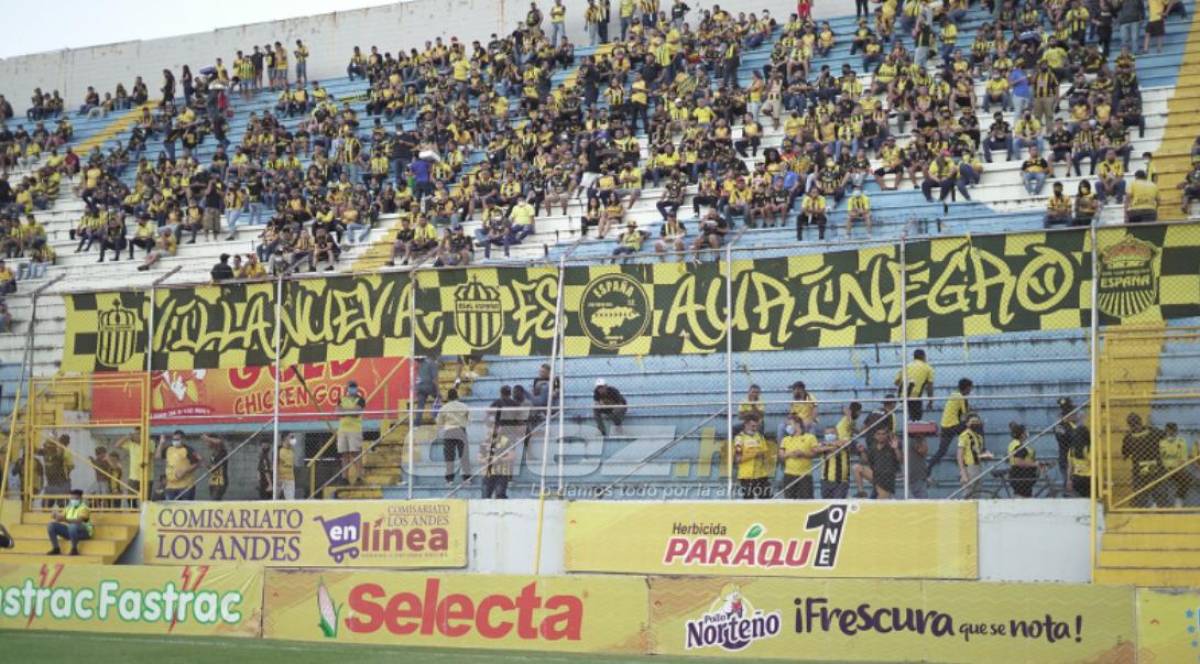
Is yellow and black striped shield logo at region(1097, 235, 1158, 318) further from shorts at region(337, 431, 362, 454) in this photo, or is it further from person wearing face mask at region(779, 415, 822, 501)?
shorts at region(337, 431, 362, 454)

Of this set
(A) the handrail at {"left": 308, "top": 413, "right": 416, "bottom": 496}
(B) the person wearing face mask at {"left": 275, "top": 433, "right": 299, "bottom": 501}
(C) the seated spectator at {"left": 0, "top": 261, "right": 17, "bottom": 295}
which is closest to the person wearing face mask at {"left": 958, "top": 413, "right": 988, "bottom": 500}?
(A) the handrail at {"left": 308, "top": 413, "right": 416, "bottom": 496}

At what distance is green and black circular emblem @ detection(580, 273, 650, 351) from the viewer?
1927cm

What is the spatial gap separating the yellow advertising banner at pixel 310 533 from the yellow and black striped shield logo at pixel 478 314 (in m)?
2.14

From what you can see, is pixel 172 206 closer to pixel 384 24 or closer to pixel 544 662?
pixel 384 24

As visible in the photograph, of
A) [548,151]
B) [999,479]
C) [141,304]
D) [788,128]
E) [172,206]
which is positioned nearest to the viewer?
[999,479]

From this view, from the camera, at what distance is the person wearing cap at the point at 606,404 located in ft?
66.8

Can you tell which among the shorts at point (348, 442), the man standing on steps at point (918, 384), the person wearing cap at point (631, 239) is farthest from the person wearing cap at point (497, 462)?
the person wearing cap at point (631, 239)

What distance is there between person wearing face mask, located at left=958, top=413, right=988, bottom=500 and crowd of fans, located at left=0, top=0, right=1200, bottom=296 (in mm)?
3978

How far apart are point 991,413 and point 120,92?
32100mm

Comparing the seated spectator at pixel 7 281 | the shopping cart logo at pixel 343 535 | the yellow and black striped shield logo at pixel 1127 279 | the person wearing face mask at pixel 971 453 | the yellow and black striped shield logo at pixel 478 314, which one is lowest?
the shopping cart logo at pixel 343 535

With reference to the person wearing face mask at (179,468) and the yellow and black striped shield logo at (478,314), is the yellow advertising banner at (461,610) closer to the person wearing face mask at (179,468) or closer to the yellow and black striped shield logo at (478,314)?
the yellow and black striped shield logo at (478,314)

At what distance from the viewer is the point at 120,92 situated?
44469 millimetres

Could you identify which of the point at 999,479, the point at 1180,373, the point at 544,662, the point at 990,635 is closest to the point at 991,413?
the point at 999,479

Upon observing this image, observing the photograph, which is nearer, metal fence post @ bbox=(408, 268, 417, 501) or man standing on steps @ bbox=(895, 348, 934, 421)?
man standing on steps @ bbox=(895, 348, 934, 421)
